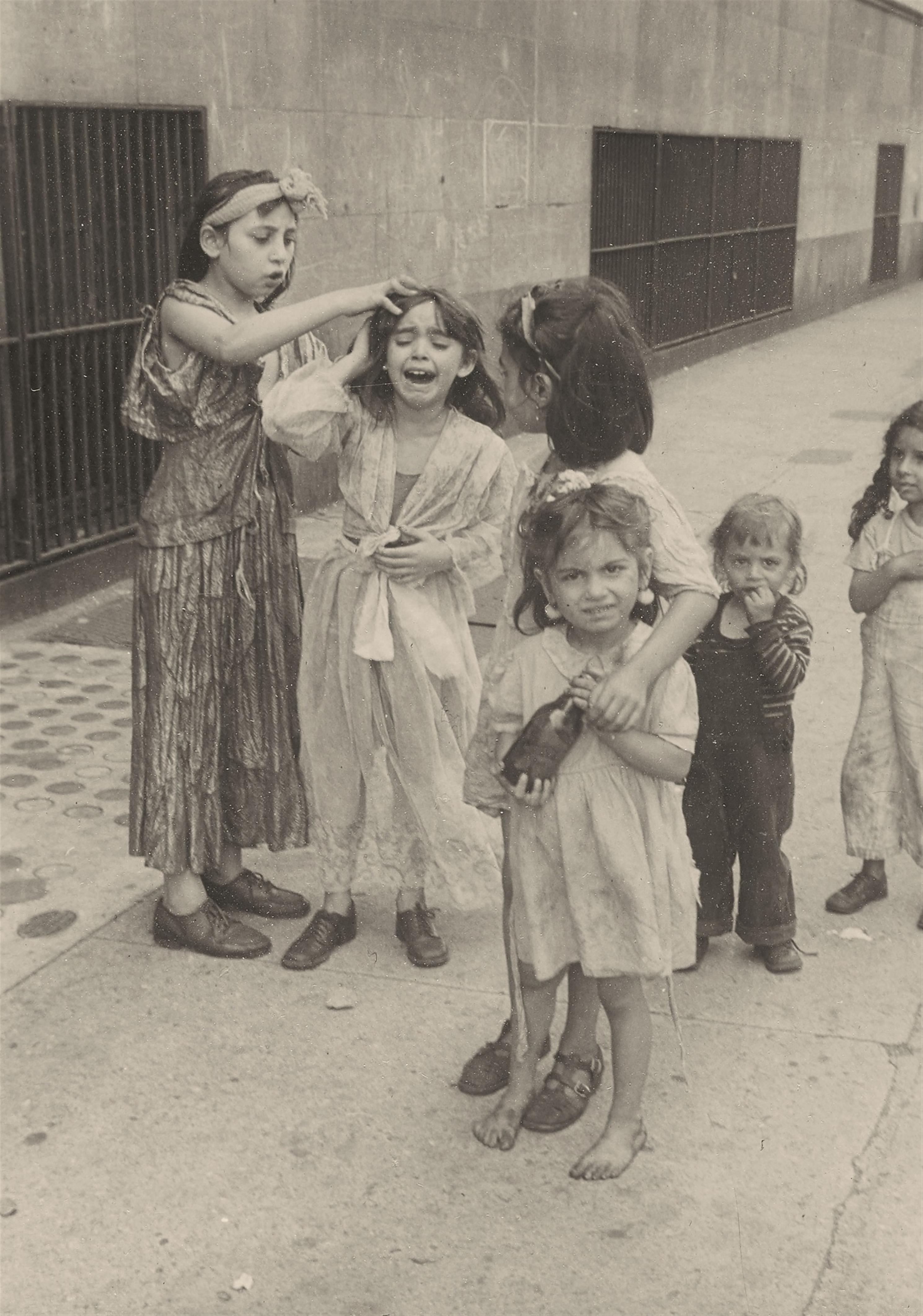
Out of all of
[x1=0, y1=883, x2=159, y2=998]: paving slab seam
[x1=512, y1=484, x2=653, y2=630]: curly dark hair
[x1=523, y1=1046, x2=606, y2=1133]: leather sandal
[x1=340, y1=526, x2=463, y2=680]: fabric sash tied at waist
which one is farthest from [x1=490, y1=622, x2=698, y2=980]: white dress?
[x1=0, y1=883, x2=159, y2=998]: paving slab seam

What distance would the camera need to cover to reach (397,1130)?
341 centimetres

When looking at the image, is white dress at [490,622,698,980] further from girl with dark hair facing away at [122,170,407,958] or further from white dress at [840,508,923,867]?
white dress at [840,508,923,867]

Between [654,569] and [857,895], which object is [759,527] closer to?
[654,569]

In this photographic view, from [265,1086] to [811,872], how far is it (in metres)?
1.86

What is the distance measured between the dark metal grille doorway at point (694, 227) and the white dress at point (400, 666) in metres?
9.55

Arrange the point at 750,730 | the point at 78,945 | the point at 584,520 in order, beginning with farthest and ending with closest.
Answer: the point at 78,945, the point at 750,730, the point at 584,520

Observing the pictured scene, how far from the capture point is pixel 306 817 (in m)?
4.32

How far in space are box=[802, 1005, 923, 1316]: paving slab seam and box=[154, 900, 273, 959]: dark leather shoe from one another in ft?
5.06

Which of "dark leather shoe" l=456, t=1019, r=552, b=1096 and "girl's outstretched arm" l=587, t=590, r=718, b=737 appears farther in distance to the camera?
"dark leather shoe" l=456, t=1019, r=552, b=1096

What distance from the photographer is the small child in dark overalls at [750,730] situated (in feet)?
12.8

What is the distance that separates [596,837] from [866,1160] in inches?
33.6

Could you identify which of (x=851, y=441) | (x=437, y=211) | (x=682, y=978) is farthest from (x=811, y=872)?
(x=851, y=441)

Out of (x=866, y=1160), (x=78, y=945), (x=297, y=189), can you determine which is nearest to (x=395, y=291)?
(x=297, y=189)

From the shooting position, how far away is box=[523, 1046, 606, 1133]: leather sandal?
3412 mm
